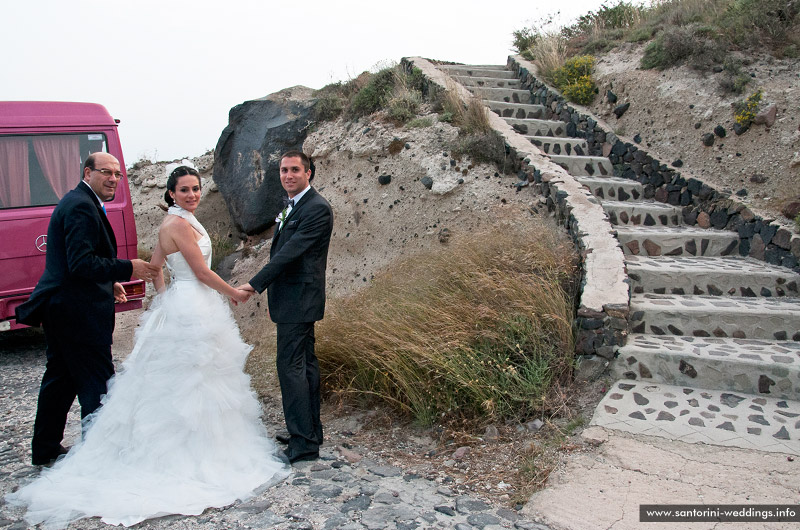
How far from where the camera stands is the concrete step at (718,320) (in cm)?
493

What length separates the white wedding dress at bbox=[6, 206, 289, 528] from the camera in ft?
10.5

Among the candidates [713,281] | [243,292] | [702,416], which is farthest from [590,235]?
[243,292]

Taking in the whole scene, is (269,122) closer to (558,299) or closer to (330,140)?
(330,140)

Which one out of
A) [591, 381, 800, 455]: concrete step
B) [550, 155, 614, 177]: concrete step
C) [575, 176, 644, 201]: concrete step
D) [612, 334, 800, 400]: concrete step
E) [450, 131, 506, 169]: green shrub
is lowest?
[591, 381, 800, 455]: concrete step

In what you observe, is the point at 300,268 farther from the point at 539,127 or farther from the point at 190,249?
the point at 539,127

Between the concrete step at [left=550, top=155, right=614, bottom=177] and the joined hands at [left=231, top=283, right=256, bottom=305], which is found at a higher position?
the concrete step at [left=550, top=155, right=614, bottom=177]

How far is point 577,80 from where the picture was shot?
9.47 metres

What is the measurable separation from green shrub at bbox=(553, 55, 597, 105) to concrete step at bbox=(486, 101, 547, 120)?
487 millimetres

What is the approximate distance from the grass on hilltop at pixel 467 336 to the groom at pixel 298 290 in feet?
2.41

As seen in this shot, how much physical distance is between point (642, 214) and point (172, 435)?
19.2ft

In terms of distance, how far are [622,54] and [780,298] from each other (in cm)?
549

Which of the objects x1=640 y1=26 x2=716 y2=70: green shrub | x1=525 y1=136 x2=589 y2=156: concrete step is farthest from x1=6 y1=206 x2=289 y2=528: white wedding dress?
x1=640 y1=26 x2=716 y2=70: green shrub

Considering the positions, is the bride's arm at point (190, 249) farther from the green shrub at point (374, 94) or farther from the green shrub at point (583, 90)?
the green shrub at point (583, 90)

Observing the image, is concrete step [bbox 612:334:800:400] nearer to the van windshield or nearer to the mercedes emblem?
the mercedes emblem
